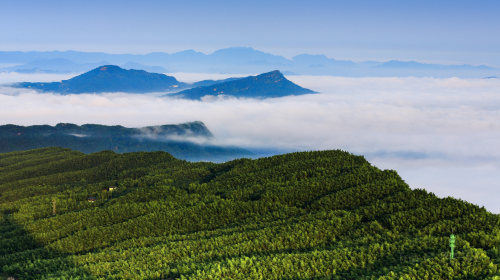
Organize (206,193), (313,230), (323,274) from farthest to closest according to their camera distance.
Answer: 1. (206,193)
2. (313,230)
3. (323,274)

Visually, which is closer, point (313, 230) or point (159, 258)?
point (159, 258)

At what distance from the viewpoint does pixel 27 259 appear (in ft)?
204

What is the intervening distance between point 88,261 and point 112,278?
15.4 metres

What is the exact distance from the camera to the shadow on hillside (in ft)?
156

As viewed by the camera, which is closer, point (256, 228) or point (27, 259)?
point (27, 259)

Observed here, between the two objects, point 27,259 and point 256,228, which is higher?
point 256,228

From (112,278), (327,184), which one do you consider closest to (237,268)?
(112,278)

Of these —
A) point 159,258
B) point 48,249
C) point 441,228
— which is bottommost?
point 48,249

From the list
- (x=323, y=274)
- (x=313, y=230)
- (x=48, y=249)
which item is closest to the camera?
(x=323, y=274)

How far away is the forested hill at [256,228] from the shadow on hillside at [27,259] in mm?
300

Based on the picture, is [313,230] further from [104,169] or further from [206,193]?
[104,169]

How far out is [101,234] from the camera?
7850cm

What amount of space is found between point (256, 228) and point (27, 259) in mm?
42305

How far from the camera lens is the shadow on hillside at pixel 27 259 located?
156 feet
